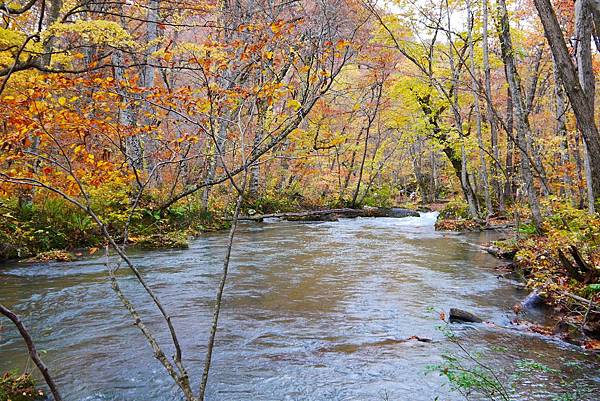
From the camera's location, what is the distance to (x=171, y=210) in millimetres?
13758

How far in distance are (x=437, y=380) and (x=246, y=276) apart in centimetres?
481

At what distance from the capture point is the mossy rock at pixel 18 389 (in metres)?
3.38

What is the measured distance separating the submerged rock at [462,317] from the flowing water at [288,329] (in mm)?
198

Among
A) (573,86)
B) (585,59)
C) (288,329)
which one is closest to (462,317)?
(288,329)

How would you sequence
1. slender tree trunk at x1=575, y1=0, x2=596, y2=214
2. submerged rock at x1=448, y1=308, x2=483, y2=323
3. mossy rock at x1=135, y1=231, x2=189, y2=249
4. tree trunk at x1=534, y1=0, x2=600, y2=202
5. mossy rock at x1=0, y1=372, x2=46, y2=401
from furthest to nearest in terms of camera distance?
1. mossy rock at x1=135, y1=231, x2=189, y2=249
2. slender tree trunk at x1=575, y1=0, x2=596, y2=214
3. submerged rock at x1=448, y1=308, x2=483, y2=323
4. tree trunk at x1=534, y1=0, x2=600, y2=202
5. mossy rock at x1=0, y1=372, x2=46, y2=401

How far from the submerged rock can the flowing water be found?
198 mm

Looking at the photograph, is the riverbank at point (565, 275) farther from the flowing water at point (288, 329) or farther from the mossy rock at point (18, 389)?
the mossy rock at point (18, 389)

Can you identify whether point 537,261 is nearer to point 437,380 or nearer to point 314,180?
point 437,380

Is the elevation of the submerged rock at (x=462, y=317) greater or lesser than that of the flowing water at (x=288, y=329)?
greater

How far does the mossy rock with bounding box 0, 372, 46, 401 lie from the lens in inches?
133

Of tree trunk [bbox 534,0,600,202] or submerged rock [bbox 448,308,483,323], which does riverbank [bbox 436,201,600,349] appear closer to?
submerged rock [bbox 448,308,483,323]

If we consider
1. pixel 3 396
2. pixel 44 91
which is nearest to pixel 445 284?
pixel 3 396

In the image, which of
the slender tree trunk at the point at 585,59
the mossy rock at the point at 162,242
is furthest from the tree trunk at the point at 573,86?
the mossy rock at the point at 162,242

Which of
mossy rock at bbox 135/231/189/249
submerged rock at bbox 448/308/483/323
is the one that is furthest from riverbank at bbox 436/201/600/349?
mossy rock at bbox 135/231/189/249
